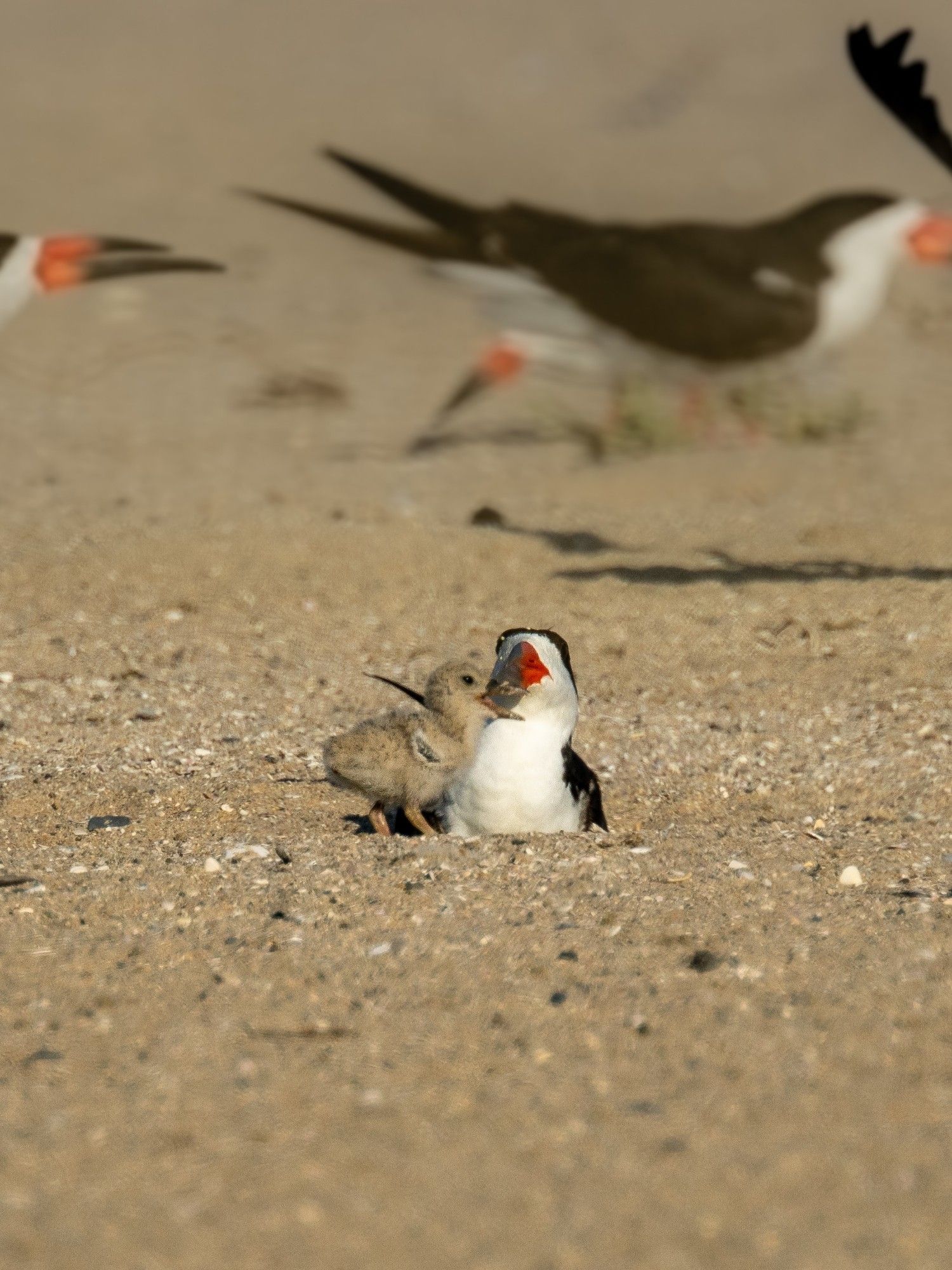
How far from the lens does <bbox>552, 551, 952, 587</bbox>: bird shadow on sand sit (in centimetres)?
626

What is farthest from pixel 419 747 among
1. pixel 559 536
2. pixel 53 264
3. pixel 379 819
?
pixel 53 264

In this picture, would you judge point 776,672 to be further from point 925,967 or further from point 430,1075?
point 430,1075

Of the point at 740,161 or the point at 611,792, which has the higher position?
the point at 740,161

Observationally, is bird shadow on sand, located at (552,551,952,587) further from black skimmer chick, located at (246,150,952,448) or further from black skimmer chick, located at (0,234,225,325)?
black skimmer chick, located at (0,234,225,325)

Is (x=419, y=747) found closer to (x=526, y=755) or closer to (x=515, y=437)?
(x=526, y=755)

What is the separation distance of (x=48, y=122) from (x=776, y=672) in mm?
13462

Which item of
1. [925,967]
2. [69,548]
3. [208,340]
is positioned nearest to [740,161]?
[208,340]

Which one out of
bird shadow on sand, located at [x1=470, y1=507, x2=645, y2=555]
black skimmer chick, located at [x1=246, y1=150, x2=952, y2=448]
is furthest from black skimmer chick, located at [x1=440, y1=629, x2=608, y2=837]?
black skimmer chick, located at [x1=246, y1=150, x2=952, y2=448]

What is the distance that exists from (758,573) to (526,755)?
3.07m

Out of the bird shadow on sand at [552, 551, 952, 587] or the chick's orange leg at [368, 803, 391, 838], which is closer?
the chick's orange leg at [368, 803, 391, 838]

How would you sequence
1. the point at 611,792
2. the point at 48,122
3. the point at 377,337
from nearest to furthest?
1. the point at 611,792
2. the point at 377,337
3. the point at 48,122

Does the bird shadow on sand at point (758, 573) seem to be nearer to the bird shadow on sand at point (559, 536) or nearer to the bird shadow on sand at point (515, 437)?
the bird shadow on sand at point (559, 536)

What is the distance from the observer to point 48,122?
16.7 m

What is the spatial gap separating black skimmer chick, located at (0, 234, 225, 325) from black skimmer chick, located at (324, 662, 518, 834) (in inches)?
177
